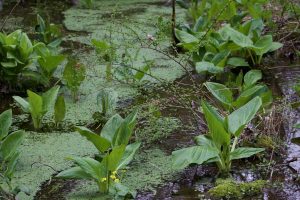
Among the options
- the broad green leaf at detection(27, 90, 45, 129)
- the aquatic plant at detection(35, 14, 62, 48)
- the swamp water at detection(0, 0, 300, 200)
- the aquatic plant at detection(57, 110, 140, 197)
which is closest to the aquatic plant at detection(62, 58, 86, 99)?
the swamp water at detection(0, 0, 300, 200)

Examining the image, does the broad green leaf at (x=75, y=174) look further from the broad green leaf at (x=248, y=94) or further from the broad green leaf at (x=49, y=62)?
the broad green leaf at (x=49, y=62)

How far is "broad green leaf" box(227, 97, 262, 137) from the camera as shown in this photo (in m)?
2.83

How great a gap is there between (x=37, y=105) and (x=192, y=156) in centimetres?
110

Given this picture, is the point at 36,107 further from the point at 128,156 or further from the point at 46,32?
the point at 46,32

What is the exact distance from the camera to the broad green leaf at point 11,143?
111 inches

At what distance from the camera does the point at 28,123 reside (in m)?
3.55

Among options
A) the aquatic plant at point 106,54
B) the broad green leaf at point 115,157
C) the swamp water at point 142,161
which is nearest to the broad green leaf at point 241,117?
the swamp water at point 142,161

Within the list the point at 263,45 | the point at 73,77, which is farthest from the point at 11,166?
the point at 263,45

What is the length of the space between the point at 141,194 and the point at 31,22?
3.66 m

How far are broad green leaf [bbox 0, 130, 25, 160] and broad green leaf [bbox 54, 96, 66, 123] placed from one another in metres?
0.59

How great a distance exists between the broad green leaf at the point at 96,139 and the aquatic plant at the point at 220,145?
1.09 ft

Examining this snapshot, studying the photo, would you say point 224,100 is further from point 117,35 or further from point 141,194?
point 117,35

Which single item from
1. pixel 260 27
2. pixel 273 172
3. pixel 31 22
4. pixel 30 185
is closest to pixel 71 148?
pixel 30 185

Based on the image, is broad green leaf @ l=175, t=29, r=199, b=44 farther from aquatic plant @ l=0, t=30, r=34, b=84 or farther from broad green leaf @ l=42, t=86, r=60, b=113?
broad green leaf @ l=42, t=86, r=60, b=113
